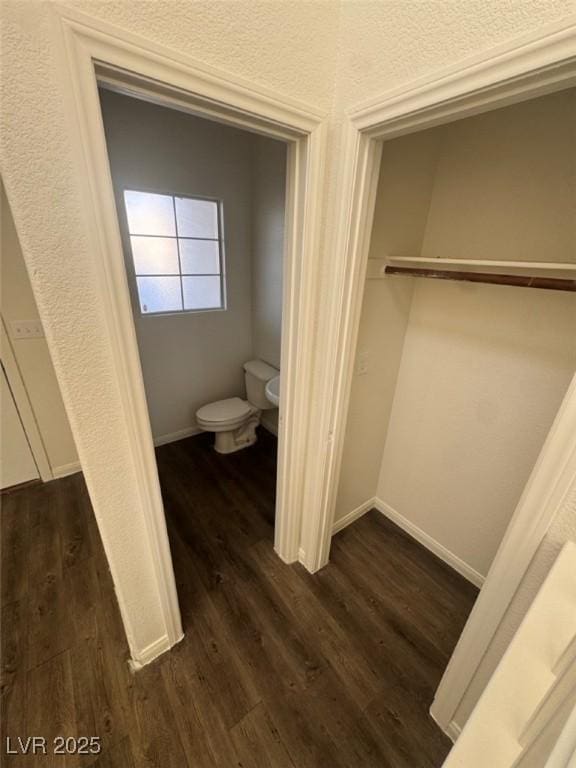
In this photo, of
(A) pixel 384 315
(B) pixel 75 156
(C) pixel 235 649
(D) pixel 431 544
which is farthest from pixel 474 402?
(B) pixel 75 156

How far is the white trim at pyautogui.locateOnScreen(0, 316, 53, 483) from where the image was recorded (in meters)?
1.90

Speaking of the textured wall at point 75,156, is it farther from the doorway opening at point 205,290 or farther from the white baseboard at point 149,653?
the doorway opening at point 205,290

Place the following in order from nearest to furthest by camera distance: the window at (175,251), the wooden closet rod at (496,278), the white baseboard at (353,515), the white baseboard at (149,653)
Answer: the wooden closet rod at (496,278)
the white baseboard at (149,653)
the white baseboard at (353,515)
the window at (175,251)

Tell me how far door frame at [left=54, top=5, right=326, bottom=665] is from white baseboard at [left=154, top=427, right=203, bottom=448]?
158 cm

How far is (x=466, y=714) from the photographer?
3.51 feet

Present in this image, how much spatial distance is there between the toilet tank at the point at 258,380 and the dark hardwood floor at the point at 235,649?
96 cm

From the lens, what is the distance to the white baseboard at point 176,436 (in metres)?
2.69

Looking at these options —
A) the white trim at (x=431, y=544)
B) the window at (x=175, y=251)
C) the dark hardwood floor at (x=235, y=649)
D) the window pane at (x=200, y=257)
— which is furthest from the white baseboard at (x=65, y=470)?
the white trim at (x=431, y=544)

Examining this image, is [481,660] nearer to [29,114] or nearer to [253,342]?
[29,114]

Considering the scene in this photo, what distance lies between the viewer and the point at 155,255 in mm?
2324

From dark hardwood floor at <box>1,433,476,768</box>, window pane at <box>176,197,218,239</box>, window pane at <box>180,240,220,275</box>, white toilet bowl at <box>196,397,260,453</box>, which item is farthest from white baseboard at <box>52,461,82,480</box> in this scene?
window pane at <box>176,197,218,239</box>

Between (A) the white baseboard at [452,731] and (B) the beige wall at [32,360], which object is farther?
(B) the beige wall at [32,360]

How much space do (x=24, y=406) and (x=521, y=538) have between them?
8.67 ft

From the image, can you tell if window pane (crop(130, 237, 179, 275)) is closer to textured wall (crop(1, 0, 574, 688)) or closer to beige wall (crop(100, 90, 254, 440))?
beige wall (crop(100, 90, 254, 440))
